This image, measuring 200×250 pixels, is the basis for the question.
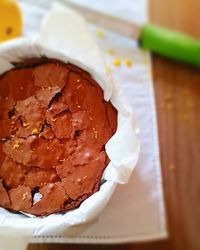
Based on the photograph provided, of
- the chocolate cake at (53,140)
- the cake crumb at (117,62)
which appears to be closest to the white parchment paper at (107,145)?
the chocolate cake at (53,140)

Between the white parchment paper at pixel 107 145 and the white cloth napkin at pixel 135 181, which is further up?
the white parchment paper at pixel 107 145

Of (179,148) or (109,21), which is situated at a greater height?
(109,21)

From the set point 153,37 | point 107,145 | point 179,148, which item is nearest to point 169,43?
point 153,37

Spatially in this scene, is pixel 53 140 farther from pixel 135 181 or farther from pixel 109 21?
pixel 109 21

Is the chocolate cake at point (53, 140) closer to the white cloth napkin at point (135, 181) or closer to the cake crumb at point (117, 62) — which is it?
the white cloth napkin at point (135, 181)

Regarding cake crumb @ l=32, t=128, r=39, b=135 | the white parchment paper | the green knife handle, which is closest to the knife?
the green knife handle
